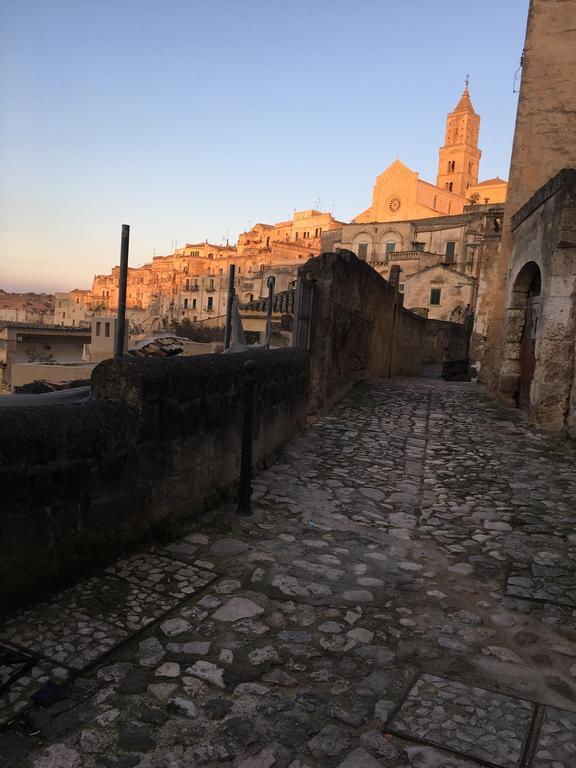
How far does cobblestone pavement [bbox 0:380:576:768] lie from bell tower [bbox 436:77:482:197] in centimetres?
8742

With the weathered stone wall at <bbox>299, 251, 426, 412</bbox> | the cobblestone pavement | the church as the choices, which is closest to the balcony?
the church

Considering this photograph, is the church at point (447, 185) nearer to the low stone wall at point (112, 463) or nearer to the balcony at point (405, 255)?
the balcony at point (405, 255)

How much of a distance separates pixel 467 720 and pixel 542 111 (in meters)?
14.3

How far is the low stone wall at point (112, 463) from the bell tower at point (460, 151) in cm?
8732

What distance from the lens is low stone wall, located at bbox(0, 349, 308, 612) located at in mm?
2748

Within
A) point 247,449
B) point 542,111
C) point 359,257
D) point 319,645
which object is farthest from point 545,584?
point 359,257

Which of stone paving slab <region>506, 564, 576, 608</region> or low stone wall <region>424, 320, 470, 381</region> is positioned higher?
low stone wall <region>424, 320, 470, 381</region>

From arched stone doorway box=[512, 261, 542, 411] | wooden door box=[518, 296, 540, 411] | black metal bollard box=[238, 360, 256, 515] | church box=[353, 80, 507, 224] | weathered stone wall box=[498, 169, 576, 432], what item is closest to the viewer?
black metal bollard box=[238, 360, 256, 515]

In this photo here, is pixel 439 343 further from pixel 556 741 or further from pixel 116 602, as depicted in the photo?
pixel 556 741

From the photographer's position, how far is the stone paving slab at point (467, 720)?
208 cm

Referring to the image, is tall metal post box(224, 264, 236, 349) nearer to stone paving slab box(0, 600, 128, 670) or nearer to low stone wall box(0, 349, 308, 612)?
low stone wall box(0, 349, 308, 612)

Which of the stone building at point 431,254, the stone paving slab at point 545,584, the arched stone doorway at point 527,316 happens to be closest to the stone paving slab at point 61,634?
the stone paving slab at point 545,584

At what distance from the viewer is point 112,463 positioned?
332 centimetres

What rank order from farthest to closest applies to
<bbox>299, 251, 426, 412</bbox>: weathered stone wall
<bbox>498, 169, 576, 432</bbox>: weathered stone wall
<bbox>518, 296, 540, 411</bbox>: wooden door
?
<bbox>518, 296, 540, 411</bbox>: wooden door, <bbox>299, 251, 426, 412</bbox>: weathered stone wall, <bbox>498, 169, 576, 432</bbox>: weathered stone wall
